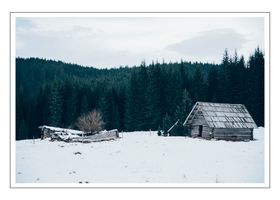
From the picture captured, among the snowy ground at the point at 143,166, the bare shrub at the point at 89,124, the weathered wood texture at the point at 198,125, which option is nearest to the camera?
the snowy ground at the point at 143,166

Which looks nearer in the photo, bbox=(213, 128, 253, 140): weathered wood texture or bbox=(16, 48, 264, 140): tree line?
bbox=(213, 128, 253, 140): weathered wood texture

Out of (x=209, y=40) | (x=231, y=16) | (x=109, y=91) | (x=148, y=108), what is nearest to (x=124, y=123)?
(x=148, y=108)

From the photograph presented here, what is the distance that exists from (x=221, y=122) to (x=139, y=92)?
57.9 feet

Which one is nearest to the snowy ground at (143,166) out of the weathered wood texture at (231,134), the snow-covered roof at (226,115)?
the weathered wood texture at (231,134)

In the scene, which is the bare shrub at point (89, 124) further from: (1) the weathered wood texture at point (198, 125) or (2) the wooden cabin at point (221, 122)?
(1) the weathered wood texture at point (198, 125)

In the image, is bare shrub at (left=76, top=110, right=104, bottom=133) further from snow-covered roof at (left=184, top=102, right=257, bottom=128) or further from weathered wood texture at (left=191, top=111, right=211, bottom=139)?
snow-covered roof at (left=184, top=102, right=257, bottom=128)

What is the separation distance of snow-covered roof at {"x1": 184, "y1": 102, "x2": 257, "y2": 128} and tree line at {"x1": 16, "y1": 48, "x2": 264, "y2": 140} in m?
0.93

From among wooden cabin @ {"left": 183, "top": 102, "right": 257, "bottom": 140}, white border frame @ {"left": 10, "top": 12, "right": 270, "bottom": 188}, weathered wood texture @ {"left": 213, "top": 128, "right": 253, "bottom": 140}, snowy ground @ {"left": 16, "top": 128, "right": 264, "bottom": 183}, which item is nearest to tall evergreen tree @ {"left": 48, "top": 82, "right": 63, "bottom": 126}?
snowy ground @ {"left": 16, "top": 128, "right": 264, "bottom": 183}

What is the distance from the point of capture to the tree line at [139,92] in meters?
26.9

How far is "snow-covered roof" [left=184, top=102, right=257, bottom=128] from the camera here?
25281 millimetres

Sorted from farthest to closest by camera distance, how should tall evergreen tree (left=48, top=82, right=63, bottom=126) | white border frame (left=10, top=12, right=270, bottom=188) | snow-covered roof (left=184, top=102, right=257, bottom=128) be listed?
tall evergreen tree (left=48, top=82, right=63, bottom=126) → snow-covered roof (left=184, top=102, right=257, bottom=128) → white border frame (left=10, top=12, right=270, bottom=188)

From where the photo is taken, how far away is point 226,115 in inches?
1038

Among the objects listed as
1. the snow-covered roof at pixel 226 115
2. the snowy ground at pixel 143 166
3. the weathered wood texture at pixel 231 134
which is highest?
the snow-covered roof at pixel 226 115

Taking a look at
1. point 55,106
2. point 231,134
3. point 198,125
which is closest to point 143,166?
point 231,134
